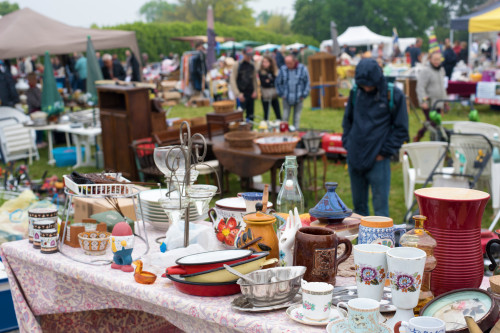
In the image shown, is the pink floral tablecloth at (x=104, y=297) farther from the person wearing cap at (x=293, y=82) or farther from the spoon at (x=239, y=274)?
the person wearing cap at (x=293, y=82)

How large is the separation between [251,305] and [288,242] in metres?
0.31

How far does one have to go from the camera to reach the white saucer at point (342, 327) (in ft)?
5.10

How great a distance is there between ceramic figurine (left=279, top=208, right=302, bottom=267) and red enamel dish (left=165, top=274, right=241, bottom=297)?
8.0 inches

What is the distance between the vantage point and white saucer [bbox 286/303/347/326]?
1684mm

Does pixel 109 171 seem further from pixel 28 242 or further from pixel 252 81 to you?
pixel 252 81

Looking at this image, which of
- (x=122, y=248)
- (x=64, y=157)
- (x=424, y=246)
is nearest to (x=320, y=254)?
(x=424, y=246)

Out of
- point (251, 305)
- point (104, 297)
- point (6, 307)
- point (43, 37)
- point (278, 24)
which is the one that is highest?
point (278, 24)

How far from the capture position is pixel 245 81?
10.9 meters

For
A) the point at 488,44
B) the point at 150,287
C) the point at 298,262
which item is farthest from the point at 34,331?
the point at 488,44

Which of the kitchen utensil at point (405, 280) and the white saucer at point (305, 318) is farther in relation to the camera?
the white saucer at point (305, 318)

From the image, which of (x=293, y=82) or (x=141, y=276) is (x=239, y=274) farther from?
(x=293, y=82)

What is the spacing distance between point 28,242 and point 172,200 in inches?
33.8

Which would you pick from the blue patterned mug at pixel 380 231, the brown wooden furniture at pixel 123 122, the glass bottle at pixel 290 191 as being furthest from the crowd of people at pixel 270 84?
the blue patterned mug at pixel 380 231

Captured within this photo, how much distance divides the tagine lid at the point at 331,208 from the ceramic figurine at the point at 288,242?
0.29m
